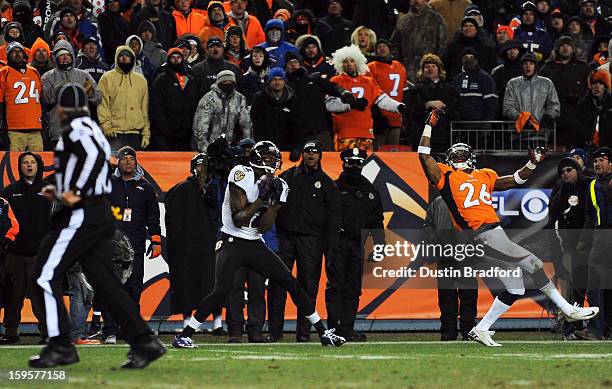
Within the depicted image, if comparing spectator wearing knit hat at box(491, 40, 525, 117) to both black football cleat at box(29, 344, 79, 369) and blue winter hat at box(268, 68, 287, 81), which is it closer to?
blue winter hat at box(268, 68, 287, 81)

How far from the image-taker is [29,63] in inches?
696

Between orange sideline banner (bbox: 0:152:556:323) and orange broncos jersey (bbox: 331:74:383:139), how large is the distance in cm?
59

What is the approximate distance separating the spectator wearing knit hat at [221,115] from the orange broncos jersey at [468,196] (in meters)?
3.48

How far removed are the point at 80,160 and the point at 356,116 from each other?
7985 mm

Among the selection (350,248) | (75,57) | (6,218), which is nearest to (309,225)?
(350,248)

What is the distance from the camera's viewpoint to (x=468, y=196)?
46.0 feet

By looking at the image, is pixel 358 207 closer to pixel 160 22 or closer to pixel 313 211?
pixel 313 211

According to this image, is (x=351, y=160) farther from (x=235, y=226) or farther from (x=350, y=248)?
(x=235, y=226)

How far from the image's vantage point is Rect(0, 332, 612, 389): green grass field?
9.27m

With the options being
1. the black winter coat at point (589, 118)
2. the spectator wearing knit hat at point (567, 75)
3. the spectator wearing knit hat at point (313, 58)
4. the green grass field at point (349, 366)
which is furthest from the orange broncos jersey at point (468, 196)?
the spectator wearing knit hat at point (567, 75)

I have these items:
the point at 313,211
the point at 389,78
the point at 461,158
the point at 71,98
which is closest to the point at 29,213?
the point at 313,211

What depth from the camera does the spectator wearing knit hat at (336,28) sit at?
20312 mm

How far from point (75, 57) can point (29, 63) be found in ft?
2.39

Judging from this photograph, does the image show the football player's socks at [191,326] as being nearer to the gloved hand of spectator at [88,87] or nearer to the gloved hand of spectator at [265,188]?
the gloved hand of spectator at [265,188]
